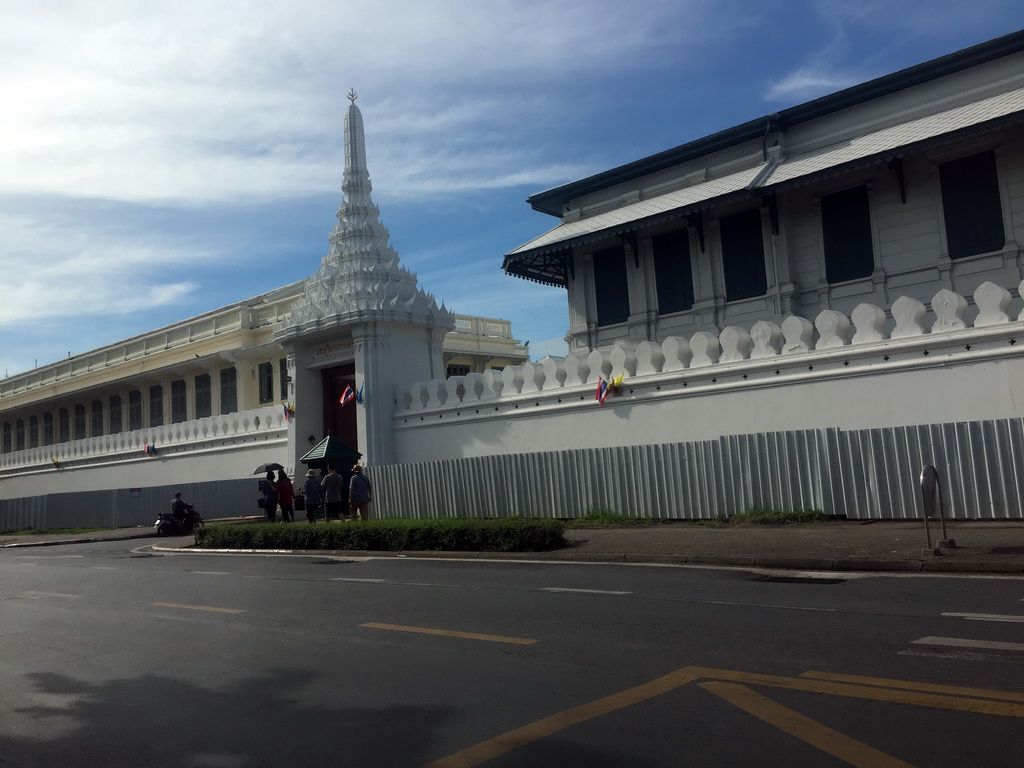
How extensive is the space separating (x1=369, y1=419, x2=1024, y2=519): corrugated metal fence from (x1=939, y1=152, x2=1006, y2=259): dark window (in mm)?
6751

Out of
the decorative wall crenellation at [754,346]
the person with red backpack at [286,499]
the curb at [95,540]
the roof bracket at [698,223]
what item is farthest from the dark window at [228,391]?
the roof bracket at [698,223]

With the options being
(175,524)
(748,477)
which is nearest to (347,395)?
(175,524)

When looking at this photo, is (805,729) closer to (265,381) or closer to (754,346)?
(754,346)

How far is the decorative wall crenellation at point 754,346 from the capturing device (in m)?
14.9

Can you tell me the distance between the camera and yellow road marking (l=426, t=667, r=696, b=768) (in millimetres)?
4661

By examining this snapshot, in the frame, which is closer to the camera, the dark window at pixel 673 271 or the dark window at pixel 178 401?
the dark window at pixel 673 271

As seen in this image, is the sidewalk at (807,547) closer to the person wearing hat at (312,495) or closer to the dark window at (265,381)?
the person wearing hat at (312,495)

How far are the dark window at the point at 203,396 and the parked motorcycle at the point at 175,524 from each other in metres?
16.8

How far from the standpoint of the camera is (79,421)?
181ft

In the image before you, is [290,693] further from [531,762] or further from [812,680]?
[812,680]

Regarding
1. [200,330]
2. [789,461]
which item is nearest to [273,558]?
[789,461]

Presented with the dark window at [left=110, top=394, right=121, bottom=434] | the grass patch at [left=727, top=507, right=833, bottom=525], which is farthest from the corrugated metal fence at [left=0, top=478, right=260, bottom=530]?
the grass patch at [left=727, top=507, right=833, bottom=525]

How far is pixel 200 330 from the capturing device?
44.5 meters

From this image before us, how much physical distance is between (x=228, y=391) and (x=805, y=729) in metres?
40.5
